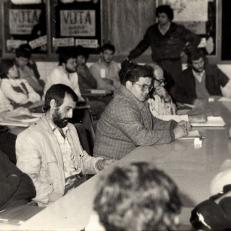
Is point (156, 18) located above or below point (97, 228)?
above

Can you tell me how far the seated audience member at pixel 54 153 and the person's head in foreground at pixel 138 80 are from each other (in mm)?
555

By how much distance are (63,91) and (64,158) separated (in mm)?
428

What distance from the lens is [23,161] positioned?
3352mm

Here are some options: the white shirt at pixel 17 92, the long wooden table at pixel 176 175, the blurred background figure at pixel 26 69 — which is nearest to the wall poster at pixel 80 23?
the blurred background figure at pixel 26 69

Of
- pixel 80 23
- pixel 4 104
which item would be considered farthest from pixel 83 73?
pixel 4 104

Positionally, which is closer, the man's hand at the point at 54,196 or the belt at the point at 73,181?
the man's hand at the point at 54,196

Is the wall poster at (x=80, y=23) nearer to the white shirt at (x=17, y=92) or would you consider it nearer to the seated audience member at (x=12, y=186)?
the white shirt at (x=17, y=92)

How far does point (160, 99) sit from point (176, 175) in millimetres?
2351

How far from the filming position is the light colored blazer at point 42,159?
3.35m

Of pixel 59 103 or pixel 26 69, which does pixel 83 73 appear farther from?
pixel 59 103

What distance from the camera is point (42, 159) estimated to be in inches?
136

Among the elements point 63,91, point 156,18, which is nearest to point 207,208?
point 63,91

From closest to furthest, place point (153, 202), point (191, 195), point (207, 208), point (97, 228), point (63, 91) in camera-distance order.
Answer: point (153, 202) < point (97, 228) < point (207, 208) < point (191, 195) < point (63, 91)

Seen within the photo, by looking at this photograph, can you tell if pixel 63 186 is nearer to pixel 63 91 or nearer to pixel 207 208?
pixel 63 91
